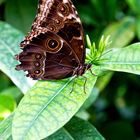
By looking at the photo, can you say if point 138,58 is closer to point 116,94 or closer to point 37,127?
point 37,127

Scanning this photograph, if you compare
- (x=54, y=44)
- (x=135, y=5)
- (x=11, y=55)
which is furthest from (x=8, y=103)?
(x=135, y=5)

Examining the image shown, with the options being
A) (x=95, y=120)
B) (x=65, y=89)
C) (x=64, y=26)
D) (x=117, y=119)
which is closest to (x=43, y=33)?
(x=64, y=26)

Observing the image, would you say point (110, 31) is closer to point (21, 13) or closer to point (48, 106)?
point (21, 13)

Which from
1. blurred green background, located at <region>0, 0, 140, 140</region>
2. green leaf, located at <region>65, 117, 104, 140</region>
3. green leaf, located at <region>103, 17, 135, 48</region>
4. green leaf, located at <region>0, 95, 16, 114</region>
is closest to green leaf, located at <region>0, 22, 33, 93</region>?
green leaf, located at <region>0, 95, 16, 114</region>

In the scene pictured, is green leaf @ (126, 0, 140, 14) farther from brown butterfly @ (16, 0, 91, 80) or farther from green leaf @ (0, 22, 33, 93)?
brown butterfly @ (16, 0, 91, 80)

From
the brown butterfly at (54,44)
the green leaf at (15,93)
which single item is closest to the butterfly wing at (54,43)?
the brown butterfly at (54,44)

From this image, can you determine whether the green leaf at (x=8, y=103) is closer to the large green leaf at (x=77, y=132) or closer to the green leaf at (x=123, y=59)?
the large green leaf at (x=77, y=132)
